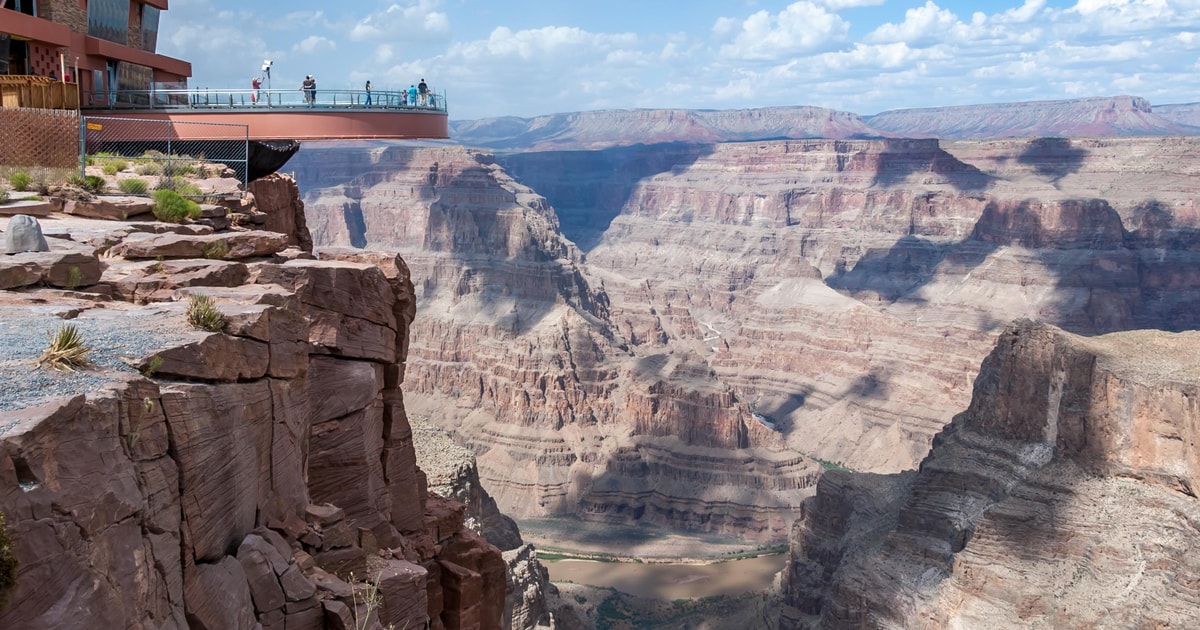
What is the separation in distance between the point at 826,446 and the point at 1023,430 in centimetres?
6140

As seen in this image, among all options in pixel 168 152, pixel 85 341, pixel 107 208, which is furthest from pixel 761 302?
pixel 85 341

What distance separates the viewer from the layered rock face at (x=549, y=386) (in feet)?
298

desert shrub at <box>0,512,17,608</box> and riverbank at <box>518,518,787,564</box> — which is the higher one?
desert shrub at <box>0,512,17,608</box>

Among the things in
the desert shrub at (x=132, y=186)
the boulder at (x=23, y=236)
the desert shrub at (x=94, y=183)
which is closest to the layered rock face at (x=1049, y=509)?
the desert shrub at (x=132, y=186)

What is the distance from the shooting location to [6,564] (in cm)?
830

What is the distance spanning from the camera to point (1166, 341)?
49250mm

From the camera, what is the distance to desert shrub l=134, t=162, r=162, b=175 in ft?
72.3

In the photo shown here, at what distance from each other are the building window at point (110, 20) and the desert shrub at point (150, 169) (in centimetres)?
879

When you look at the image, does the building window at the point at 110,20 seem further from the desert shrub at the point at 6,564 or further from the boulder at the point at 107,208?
the desert shrub at the point at 6,564

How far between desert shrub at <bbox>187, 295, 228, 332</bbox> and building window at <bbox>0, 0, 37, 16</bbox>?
17.9m

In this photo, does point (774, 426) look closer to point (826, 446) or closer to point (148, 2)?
point (826, 446)

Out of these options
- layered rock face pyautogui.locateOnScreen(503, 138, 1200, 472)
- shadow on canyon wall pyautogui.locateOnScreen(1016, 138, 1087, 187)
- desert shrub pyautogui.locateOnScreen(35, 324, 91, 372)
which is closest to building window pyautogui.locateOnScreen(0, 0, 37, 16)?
desert shrub pyautogui.locateOnScreen(35, 324, 91, 372)

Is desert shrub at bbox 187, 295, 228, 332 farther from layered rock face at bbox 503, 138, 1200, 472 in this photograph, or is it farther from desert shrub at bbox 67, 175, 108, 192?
layered rock face at bbox 503, 138, 1200, 472

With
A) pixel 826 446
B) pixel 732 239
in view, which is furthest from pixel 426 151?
pixel 826 446
